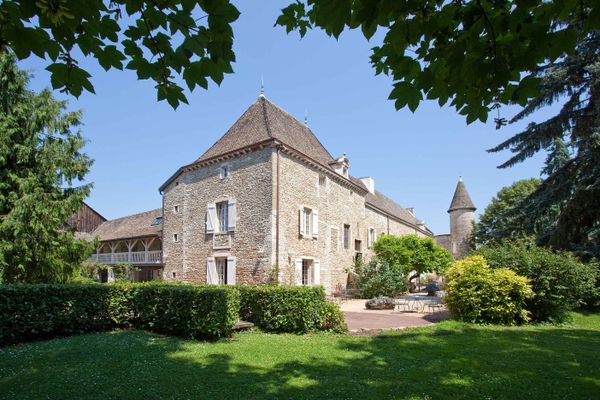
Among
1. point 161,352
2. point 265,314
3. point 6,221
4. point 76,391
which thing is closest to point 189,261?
point 6,221

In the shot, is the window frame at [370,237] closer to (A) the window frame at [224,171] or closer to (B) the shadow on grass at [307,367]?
(A) the window frame at [224,171]

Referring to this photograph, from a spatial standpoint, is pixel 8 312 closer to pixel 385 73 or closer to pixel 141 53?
pixel 141 53

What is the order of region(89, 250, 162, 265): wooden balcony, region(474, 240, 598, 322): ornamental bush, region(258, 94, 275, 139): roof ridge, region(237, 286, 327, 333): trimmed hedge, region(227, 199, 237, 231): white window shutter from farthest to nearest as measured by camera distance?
region(89, 250, 162, 265): wooden balcony → region(227, 199, 237, 231): white window shutter → region(258, 94, 275, 139): roof ridge → region(474, 240, 598, 322): ornamental bush → region(237, 286, 327, 333): trimmed hedge

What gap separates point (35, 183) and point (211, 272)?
7926 millimetres

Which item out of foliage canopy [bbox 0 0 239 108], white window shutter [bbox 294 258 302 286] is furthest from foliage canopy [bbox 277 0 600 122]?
white window shutter [bbox 294 258 302 286]

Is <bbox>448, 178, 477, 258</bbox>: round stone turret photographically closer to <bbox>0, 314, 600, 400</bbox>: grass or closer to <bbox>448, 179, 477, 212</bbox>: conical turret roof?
<bbox>448, 179, 477, 212</bbox>: conical turret roof

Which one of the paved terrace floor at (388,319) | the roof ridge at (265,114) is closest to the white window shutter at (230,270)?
the roof ridge at (265,114)

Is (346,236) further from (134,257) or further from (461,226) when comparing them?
(461,226)

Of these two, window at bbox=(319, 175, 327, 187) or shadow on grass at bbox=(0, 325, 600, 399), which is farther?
window at bbox=(319, 175, 327, 187)

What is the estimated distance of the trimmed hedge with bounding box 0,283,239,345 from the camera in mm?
7242

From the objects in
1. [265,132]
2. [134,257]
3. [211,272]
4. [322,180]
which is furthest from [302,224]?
[134,257]

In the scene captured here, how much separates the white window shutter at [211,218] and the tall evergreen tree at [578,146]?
12.4m

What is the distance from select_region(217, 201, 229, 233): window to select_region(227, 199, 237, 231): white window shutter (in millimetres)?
413

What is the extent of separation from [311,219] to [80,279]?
10.1 metres
